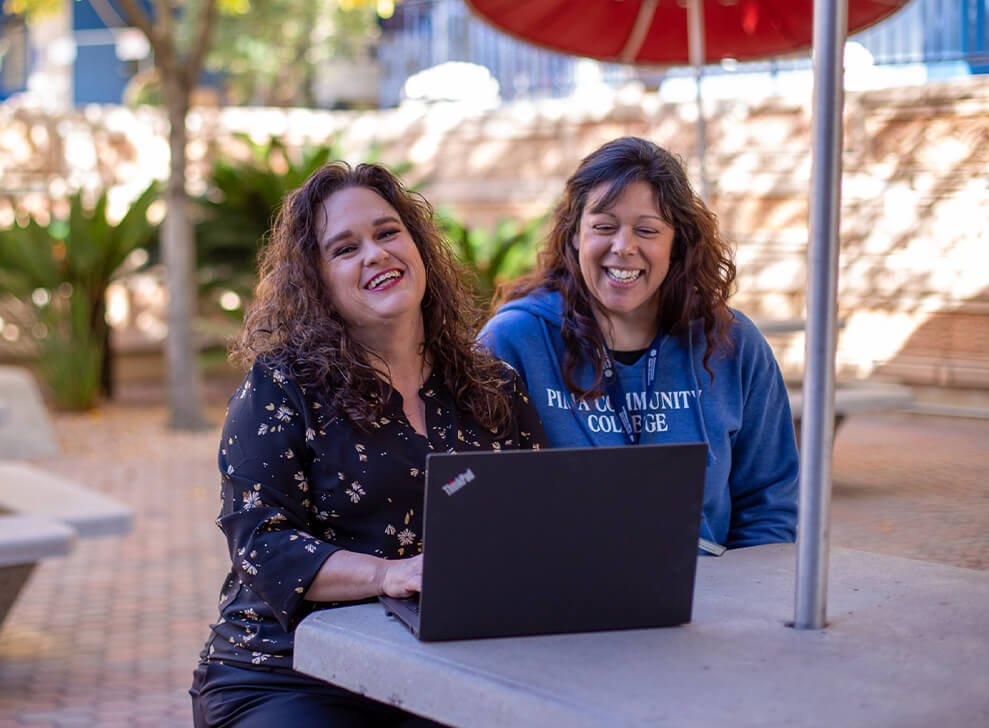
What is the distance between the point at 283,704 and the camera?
198 cm

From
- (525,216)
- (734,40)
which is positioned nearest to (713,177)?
(734,40)

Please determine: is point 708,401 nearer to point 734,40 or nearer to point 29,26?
point 734,40

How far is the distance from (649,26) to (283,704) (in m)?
2.55

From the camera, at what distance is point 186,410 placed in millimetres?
9836

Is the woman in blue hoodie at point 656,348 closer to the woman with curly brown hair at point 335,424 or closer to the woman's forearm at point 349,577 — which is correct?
the woman with curly brown hair at point 335,424

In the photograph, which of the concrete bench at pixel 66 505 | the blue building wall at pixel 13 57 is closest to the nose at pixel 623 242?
the concrete bench at pixel 66 505

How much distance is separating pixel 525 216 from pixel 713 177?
26.7 feet

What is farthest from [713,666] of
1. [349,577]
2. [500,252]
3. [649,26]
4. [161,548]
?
[500,252]

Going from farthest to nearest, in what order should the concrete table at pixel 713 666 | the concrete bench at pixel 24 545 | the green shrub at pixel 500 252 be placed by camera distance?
the green shrub at pixel 500 252, the concrete bench at pixel 24 545, the concrete table at pixel 713 666

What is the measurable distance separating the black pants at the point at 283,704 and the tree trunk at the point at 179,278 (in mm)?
7864

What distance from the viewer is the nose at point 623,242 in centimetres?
257

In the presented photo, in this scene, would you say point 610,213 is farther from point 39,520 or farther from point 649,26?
point 39,520

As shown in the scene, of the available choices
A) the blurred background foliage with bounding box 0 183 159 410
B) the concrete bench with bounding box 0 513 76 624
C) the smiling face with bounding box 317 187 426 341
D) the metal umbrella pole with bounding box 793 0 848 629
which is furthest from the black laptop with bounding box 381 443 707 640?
the blurred background foliage with bounding box 0 183 159 410

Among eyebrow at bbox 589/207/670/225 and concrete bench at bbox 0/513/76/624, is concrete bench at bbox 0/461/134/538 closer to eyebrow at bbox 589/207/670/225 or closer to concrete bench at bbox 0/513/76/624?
concrete bench at bbox 0/513/76/624
